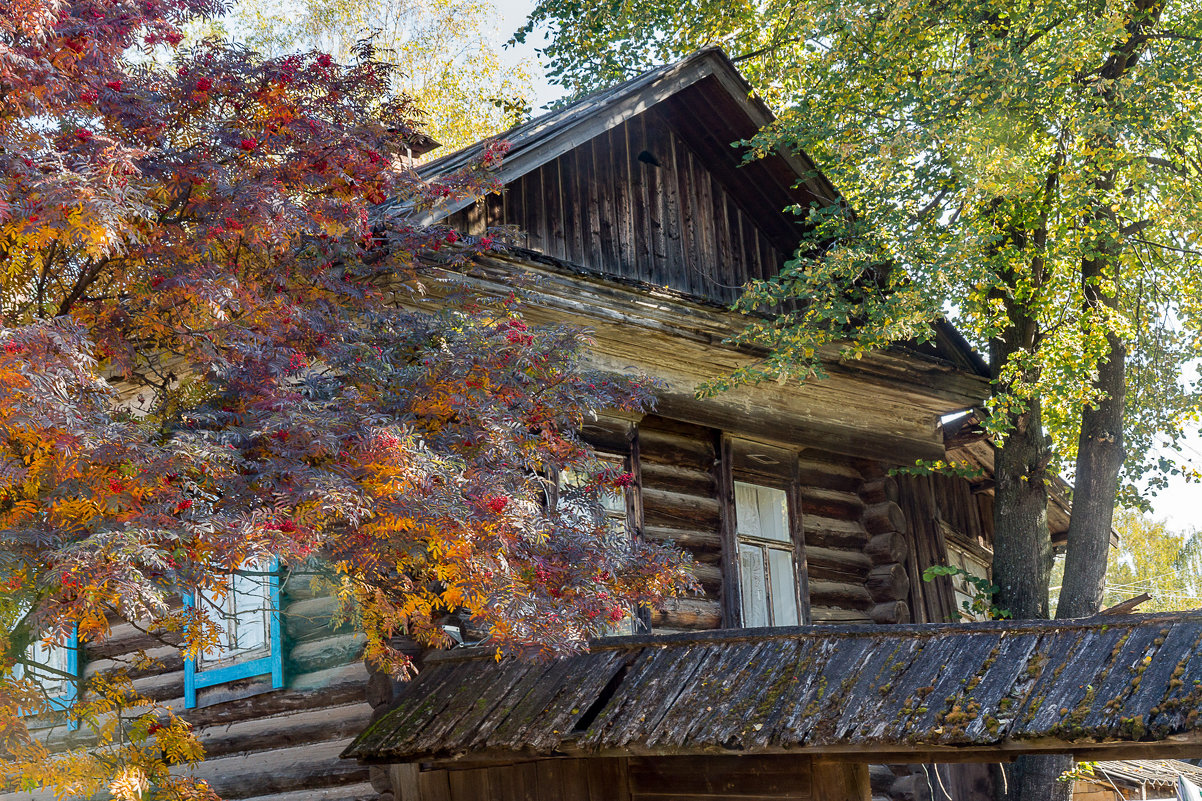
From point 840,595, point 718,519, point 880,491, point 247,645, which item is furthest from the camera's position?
point 880,491

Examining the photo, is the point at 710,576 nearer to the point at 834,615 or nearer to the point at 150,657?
the point at 834,615

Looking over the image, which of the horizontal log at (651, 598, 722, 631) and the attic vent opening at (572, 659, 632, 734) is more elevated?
the horizontal log at (651, 598, 722, 631)

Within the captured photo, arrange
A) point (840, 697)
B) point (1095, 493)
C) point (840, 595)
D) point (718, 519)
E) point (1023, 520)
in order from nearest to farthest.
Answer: point (840, 697)
point (718, 519)
point (1095, 493)
point (1023, 520)
point (840, 595)

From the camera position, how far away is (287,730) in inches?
338

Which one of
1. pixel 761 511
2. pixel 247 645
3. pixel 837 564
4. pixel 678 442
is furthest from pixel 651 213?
pixel 247 645

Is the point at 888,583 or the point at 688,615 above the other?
the point at 888,583

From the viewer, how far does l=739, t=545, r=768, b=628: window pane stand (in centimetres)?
1079

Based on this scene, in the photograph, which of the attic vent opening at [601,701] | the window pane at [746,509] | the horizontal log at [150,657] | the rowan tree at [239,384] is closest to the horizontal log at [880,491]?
the window pane at [746,509]

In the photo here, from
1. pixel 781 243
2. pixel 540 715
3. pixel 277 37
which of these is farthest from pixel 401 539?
pixel 277 37

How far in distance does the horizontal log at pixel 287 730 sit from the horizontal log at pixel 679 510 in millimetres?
3042

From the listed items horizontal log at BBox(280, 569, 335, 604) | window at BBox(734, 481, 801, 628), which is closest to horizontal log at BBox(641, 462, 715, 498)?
window at BBox(734, 481, 801, 628)

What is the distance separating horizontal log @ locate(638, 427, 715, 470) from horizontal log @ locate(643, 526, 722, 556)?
56cm

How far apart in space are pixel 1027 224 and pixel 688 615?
496 cm

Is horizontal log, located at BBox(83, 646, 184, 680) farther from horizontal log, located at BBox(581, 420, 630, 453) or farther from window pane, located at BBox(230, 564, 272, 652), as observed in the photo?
horizontal log, located at BBox(581, 420, 630, 453)
